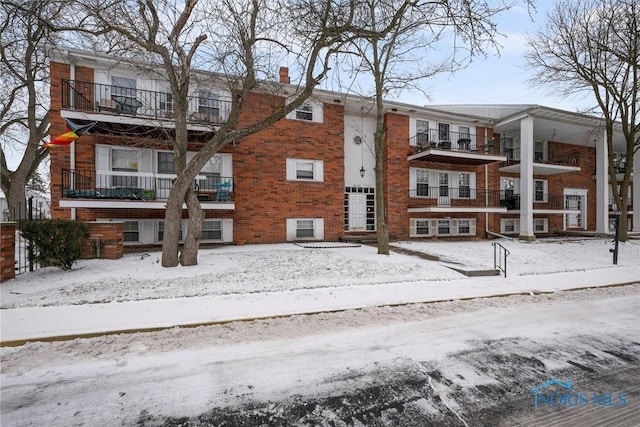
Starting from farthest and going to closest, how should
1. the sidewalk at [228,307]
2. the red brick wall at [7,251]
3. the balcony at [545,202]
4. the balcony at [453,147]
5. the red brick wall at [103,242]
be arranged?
the balcony at [545,202] → the balcony at [453,147] → the red brick wall at [103,242] → the red brick wall at [7,251] → the sidewalk at [228,307]

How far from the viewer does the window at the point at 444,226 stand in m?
16.2

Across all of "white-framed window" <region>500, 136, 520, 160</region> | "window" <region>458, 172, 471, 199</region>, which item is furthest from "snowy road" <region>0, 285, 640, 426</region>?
"white-framed window" <region>500, 136, 520, 160</region>

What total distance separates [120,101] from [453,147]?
1656cm

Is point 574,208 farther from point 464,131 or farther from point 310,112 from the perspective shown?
point 310,112

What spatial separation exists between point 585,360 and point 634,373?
40 centimetres

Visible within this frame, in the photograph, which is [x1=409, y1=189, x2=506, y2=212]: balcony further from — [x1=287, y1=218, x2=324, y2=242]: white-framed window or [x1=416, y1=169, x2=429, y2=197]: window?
[x1=287, y1=218, x2=324, y2=242]: white-framed window

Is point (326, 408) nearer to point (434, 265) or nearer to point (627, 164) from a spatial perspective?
point (434, 265)

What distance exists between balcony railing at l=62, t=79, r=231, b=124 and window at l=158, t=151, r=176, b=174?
1653 millimetres

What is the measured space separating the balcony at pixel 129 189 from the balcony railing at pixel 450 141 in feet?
34.1

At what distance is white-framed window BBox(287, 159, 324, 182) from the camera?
13562 millimetres

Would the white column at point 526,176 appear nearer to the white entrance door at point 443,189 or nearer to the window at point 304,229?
the white entrance door at point 443,189

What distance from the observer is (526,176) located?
15203mm

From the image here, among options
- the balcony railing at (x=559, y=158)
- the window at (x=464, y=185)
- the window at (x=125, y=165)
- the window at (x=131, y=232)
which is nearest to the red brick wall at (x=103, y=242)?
the window at (x=131, y=232)

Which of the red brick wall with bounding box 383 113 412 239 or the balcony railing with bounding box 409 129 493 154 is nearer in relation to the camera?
the red brick wall with bounding box 383 113 412 239
